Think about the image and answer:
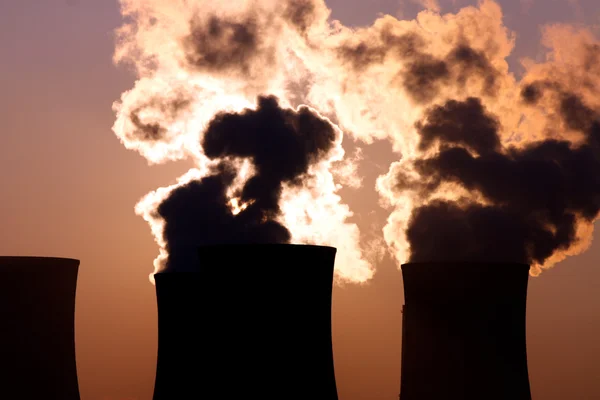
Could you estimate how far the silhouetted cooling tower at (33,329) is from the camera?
14.3 metres

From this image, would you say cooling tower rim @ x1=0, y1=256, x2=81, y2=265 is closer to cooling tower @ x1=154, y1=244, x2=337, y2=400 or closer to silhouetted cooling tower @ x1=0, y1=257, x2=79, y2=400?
silhouetted cooling tower @ x1=0, y1=257, x2=79, y2=400

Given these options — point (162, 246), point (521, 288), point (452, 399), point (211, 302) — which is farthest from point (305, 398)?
point (162, 246)

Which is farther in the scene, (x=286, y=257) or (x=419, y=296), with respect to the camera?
(x=419, y=296)

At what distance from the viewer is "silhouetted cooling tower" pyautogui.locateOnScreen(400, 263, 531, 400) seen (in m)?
14.5

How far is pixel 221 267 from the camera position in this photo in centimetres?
1295

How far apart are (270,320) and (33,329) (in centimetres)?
462

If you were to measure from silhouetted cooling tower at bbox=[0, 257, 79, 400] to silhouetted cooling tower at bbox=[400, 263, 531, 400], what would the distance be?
636 cm

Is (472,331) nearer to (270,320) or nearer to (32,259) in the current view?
(270,320)

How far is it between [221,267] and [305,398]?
239cm

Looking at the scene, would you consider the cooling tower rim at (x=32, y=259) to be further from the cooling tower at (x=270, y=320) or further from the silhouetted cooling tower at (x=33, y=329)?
the cooling tower at (x=270, y=320)

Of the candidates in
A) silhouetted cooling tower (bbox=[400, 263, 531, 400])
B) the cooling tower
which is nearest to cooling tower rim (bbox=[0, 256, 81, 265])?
the cooling tower

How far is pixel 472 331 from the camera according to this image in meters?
14.7

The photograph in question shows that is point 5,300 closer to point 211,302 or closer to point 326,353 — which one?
point 211,302

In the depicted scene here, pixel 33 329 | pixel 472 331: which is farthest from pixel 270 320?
pixel 33 329
